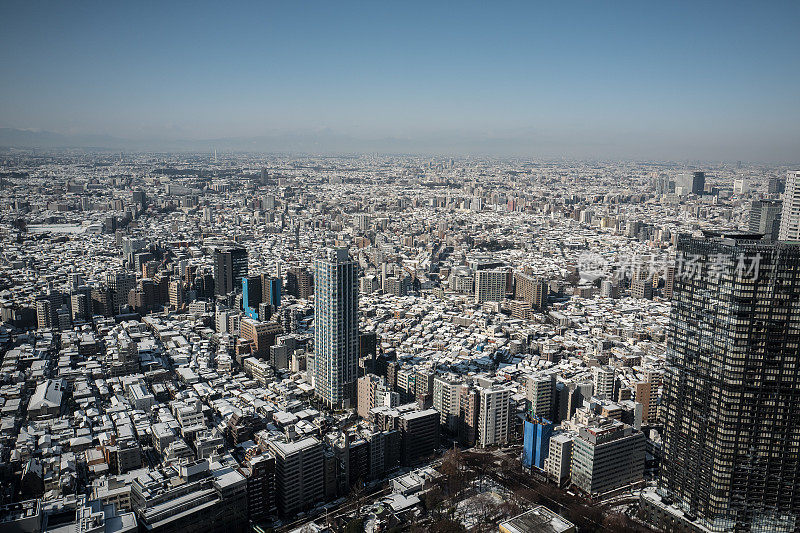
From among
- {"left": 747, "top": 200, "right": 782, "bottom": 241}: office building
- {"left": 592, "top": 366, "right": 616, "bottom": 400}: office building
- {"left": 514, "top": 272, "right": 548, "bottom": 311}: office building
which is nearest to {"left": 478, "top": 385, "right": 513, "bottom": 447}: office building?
{"left": 592, "top": 366, "right": 616, "bottom": 400}: office building

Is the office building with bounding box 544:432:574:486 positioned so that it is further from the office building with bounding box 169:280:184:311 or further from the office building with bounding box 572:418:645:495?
the office building with bounding box 169:280:184:311

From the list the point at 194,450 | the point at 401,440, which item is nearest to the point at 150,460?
the point at 194,450

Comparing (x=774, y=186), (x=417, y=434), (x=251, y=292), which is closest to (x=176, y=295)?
(x=251, y=292)

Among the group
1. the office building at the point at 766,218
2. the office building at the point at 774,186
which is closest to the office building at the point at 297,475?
the office building at the point at 766,218

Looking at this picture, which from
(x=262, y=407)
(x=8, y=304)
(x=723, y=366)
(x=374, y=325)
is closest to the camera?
(x=723, y=366)

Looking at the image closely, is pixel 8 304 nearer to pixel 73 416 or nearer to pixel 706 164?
pixel 73 416
